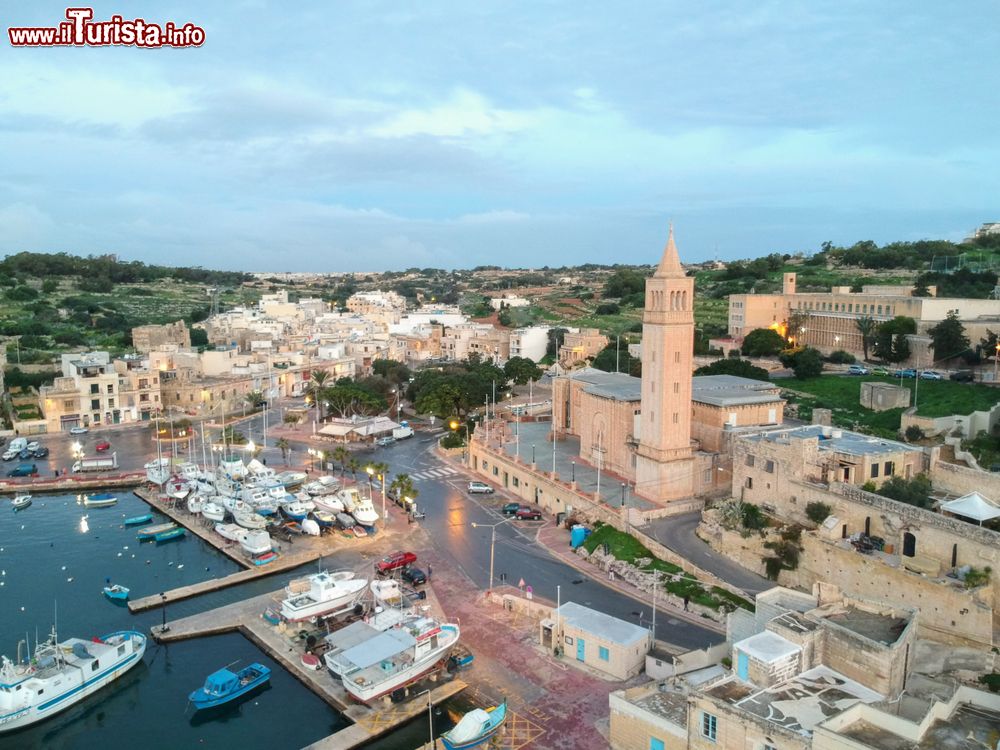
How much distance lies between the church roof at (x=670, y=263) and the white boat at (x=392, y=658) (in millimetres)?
21555

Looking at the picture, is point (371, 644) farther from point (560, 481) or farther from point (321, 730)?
point (560, 481)

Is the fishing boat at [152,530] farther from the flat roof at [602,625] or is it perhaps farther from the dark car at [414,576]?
the flat roof at [602,625]

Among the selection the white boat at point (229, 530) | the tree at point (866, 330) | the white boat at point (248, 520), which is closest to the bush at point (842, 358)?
the tree at point (866, 330)

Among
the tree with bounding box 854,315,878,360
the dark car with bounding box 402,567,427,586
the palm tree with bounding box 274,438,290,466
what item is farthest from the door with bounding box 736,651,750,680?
the tree with bounding box 854,315,878,360

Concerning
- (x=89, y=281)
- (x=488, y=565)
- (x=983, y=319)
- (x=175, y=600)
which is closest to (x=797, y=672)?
(x=488, y=565)

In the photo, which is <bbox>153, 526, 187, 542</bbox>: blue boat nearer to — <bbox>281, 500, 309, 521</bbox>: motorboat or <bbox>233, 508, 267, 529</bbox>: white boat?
<bbox>233, 508, 267, 529</bbox>: white boat

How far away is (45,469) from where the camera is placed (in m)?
53.9

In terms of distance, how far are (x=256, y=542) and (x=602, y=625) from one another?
1890 centimetres

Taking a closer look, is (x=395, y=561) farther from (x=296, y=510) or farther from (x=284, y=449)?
(x=284, y=449)

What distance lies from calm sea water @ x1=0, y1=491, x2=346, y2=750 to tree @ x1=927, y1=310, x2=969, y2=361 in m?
47.2

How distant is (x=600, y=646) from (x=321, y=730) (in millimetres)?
9392

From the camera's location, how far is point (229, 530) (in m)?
39.4

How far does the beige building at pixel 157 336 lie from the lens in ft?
300

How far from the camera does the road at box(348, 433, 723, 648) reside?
28.5 meters
